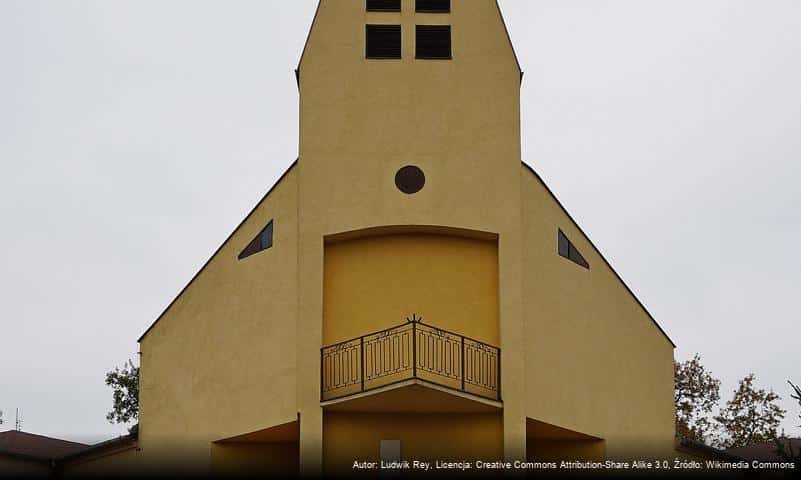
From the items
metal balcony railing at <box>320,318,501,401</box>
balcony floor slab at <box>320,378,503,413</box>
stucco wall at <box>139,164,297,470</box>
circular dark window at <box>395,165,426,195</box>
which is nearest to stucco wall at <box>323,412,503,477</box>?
balcony floor slab at <box>320,378,503,413</box>

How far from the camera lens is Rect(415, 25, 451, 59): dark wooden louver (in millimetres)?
27531

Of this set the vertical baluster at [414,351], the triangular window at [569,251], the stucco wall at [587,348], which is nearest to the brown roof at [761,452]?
the stucco wall at [587,348]

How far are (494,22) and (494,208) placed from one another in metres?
4.16

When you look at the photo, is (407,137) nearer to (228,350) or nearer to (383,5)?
(383,5)

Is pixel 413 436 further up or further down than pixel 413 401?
further down

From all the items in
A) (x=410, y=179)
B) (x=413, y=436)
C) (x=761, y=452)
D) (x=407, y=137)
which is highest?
(x=407, y=137)

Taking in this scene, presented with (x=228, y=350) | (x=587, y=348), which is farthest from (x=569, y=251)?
(x=228, y=350)

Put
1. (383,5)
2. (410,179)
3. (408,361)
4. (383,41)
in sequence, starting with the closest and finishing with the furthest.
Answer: (408,361) → (410,179) → (383,41) → (383,5)

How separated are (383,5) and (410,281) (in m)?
5.95

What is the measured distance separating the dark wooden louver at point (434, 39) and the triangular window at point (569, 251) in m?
4.64

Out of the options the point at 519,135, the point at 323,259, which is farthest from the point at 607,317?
the point at 323,259

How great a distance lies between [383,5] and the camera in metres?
27.8

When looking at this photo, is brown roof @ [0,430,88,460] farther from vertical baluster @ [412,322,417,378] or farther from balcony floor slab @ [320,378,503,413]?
vertical baluster @ [412,322,417,378]

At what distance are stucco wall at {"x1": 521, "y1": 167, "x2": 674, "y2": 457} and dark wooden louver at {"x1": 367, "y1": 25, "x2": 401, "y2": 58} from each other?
3.81 metres
